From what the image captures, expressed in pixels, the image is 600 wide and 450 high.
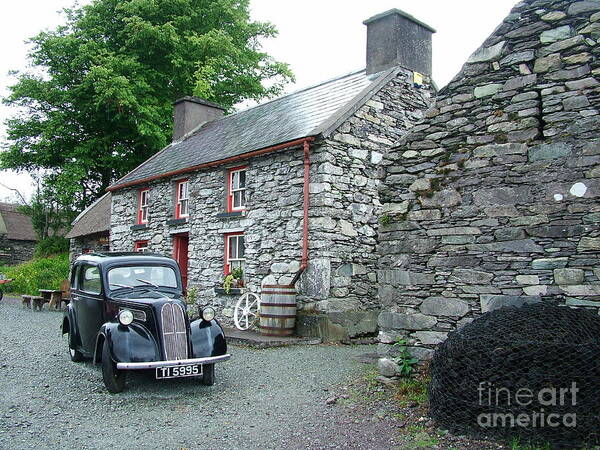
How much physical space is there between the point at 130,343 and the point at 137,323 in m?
0.46

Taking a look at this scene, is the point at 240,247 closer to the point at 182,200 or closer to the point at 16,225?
the point at 182,200

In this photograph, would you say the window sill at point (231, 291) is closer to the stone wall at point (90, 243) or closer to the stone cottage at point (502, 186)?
the stone cottage at point (502, 186)

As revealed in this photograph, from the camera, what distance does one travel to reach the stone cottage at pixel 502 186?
5.79 meters

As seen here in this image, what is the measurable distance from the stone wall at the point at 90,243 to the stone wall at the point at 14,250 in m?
12.8

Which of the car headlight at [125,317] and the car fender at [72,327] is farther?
the car fender at [72,327]

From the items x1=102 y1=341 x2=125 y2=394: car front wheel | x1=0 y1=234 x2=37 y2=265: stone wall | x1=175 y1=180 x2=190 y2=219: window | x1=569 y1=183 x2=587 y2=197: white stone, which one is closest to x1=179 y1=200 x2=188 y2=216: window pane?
x1=175 y1=180 x2=190 y2=219: window

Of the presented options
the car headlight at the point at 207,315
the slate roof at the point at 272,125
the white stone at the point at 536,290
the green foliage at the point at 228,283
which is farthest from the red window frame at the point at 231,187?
the white stone at the point at 536,290

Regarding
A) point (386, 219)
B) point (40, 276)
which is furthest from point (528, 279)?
point (40, 276)

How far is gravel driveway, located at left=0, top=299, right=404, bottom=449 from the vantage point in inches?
197

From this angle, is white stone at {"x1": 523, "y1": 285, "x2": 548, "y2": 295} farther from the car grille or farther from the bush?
the bush

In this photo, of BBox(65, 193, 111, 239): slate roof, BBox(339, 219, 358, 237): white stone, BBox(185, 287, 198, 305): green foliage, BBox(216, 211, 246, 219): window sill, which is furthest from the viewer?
BBox(65, 193, 111, 239): slate roof

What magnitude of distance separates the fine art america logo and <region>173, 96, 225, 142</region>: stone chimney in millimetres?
16849

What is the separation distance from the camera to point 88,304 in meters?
7.99

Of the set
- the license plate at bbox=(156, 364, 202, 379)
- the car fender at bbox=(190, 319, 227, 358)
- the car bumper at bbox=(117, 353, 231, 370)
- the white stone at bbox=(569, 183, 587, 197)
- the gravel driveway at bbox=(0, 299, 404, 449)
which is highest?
the white stone at bbox=(569, 183, 587, 197)
